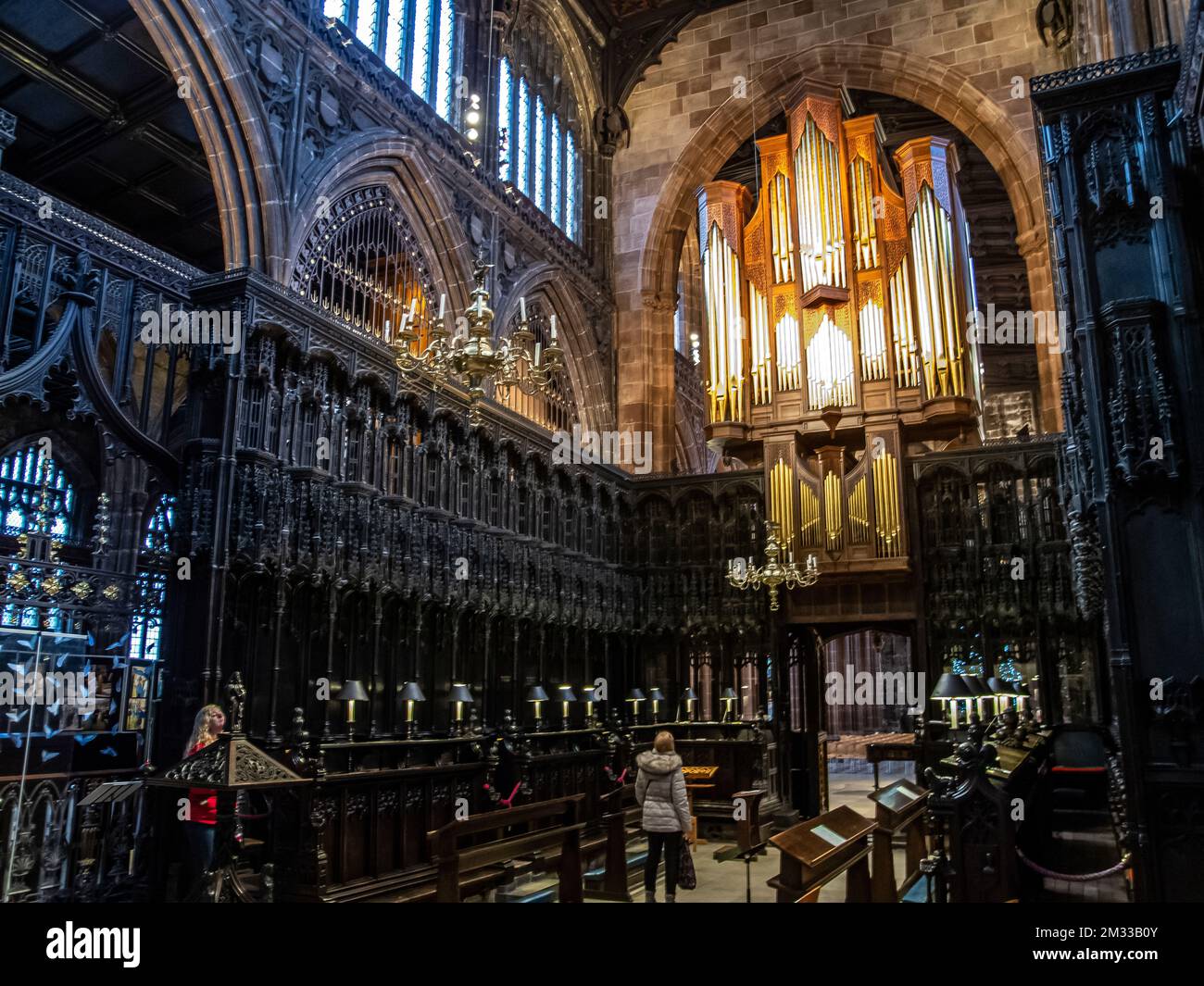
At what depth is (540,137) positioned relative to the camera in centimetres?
1933

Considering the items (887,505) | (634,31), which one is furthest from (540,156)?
(887,505)

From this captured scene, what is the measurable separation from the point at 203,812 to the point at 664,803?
4045mm

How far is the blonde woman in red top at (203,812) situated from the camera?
631 cm

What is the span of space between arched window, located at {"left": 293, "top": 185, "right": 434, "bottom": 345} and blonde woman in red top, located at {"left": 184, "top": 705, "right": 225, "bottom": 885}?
253 inches

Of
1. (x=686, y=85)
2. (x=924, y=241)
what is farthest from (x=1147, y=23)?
(x=686, y=85)

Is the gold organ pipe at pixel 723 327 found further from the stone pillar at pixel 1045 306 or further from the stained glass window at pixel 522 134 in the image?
the stone pillar at pixel 1045 306

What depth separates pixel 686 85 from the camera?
73.3ft

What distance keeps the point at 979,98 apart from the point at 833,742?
1894 centimetres

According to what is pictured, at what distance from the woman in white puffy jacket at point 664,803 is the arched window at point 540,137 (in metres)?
11.7

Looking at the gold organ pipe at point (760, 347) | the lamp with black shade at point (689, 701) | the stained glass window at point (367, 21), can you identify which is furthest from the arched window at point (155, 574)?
the gold organ pipe at point (760, 347)

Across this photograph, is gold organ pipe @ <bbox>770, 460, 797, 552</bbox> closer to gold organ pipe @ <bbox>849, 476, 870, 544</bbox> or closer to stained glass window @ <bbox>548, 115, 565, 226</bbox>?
gold organ pipe @ <bbox>849, 476, 870, 544</bbox>

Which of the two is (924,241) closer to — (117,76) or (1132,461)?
(1132,461)

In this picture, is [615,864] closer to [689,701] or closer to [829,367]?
[689,701]
